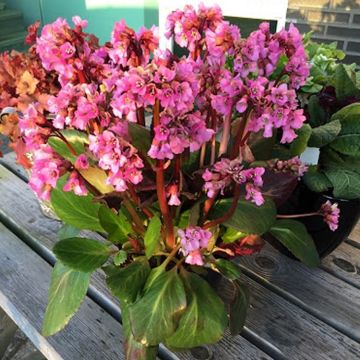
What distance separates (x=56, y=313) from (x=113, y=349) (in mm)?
123

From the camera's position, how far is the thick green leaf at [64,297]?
0.65 m

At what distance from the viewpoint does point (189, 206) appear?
2.27 feet

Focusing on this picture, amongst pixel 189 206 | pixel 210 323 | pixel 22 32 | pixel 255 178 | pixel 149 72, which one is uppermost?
pixel 149 72

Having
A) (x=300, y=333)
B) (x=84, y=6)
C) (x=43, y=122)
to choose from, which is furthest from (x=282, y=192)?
(x=84, y=6)

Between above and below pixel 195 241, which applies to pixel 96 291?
below

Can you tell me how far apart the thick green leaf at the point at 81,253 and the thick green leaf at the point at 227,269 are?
0.57 ft

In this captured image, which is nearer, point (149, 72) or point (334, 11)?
point (149, 72)

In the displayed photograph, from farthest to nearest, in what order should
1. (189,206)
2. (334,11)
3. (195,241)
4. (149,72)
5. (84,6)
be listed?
(84,6) → (334,11) → (189,206) → (195,241) → (149,72)

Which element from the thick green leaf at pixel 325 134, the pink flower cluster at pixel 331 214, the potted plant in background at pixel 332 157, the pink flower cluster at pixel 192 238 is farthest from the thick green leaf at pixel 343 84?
the pink flower cluster at pixel 192 238

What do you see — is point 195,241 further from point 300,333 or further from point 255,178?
point 300,333

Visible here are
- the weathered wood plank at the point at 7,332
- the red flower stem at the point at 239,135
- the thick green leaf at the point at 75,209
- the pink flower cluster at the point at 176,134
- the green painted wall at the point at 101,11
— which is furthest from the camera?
the green painted wall at the point at 101,11

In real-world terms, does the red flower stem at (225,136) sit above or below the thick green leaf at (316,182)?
above

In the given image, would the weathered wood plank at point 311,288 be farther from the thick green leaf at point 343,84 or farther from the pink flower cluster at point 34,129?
the pink flower cluster at point 34,129

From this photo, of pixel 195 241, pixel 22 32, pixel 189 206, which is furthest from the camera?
pixel 22 32
